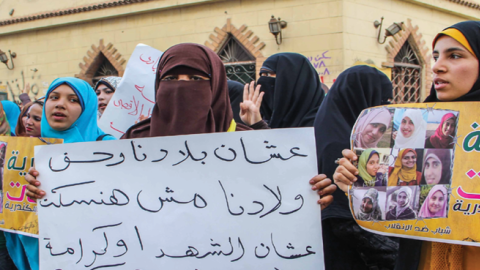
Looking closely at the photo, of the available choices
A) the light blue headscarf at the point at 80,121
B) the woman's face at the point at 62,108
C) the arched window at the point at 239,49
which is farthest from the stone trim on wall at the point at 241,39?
the woman's face at the point at 62,108

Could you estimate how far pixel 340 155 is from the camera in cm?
172

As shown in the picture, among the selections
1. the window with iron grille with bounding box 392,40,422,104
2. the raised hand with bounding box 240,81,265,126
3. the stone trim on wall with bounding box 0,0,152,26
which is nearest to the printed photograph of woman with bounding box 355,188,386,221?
the raised hand with bounding box 240,81,265,126

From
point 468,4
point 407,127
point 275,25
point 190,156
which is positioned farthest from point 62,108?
point 468,4

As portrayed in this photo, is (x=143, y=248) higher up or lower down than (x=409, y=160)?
lower down

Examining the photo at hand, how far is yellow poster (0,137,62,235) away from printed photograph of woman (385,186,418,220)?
1.45 m

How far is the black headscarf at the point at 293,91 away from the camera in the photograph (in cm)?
257

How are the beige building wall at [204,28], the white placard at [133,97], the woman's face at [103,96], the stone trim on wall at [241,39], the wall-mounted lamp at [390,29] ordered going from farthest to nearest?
the stone trim on wall at [241,39]
the wall-mounted lamp at [390,29]
the beige building wall at [204,28]
the woman's face at [103,96]
the white placard at [133,97]

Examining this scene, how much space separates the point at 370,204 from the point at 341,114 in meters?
0.67

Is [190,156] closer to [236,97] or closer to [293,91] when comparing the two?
[293,91]

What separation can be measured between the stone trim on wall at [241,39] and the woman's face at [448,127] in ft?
22.5

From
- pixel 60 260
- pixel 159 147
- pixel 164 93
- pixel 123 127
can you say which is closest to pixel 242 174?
pixel 159 147

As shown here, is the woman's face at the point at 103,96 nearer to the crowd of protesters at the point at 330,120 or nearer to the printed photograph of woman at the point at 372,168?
the crowd of protesters at the point at 330,120

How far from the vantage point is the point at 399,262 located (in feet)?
4.41

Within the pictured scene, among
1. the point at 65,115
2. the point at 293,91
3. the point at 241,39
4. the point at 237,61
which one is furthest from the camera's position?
the point at 237,61
